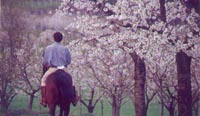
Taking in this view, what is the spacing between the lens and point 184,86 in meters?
6.88

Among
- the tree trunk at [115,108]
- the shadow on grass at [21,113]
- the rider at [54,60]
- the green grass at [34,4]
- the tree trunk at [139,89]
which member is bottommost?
the tree trunk at [115,108]

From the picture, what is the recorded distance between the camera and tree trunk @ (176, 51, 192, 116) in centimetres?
682

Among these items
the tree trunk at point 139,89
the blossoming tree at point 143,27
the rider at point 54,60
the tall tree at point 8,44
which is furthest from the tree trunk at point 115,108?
the rider at point 54,60

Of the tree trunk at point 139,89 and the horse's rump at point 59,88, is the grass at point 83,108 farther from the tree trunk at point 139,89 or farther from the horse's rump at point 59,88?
the horse's rump at point 59,88

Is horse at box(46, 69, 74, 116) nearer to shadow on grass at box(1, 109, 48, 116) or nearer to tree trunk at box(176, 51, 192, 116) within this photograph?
tree trunk at box(176, 51, 192, 116)

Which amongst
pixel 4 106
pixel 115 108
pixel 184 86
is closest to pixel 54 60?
pixel 184 86

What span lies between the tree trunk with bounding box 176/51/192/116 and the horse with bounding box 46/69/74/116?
2629 mm

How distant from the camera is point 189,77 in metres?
6.93

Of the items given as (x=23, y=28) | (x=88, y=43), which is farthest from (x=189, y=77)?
(x=23, y=28)

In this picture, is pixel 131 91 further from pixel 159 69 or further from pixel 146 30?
pixel 146 30

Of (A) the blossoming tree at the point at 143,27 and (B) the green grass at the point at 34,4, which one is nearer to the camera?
(A) the blossoming tree at the point at 143,27

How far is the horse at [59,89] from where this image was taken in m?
4.72

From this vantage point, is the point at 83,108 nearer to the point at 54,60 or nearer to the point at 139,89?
the point at 139,89

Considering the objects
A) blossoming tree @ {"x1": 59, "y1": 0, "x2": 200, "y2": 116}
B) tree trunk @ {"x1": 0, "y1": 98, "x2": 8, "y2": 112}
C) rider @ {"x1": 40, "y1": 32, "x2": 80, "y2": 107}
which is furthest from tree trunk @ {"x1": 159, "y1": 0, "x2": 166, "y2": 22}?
tree trunk @ {"x1": 0, "y1": 98, "x2": 8, "y2": 112}
